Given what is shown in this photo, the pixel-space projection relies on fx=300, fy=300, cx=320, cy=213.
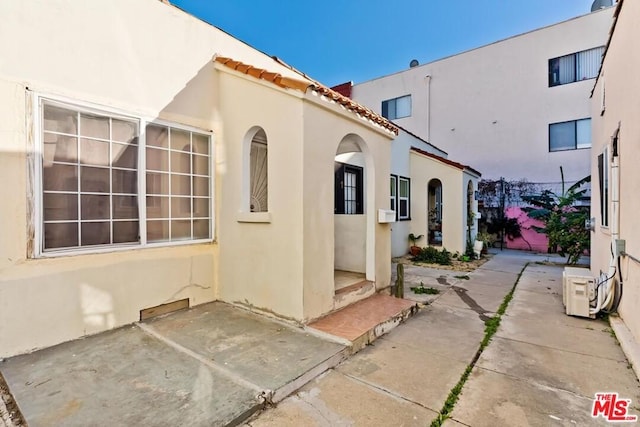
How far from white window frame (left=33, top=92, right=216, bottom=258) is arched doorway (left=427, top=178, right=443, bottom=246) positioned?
11.6 meters

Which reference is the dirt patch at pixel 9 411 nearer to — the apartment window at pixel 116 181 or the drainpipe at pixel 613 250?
the apartment window at pixel 116 181

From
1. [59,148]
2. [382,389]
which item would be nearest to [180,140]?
[59,148]

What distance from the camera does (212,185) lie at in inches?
230

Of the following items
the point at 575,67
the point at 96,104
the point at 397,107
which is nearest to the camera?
the point at 96,104

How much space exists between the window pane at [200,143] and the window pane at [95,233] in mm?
1990

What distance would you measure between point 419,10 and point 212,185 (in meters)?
16.9

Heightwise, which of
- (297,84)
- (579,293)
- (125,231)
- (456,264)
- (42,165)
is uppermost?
(297,84)

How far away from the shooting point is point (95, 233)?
452 centimetres

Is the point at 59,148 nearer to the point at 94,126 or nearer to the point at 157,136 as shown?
the point at 94,126

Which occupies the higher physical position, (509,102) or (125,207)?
(509,102)

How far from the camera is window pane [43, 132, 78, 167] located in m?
4.07

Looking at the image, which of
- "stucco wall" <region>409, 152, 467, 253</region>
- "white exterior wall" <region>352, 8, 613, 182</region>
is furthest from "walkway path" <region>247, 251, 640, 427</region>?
"white exterior wall" <region>352, 8, 613, 182</region>

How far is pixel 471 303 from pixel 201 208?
618 cm

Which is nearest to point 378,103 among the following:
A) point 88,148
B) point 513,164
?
point 513,164
